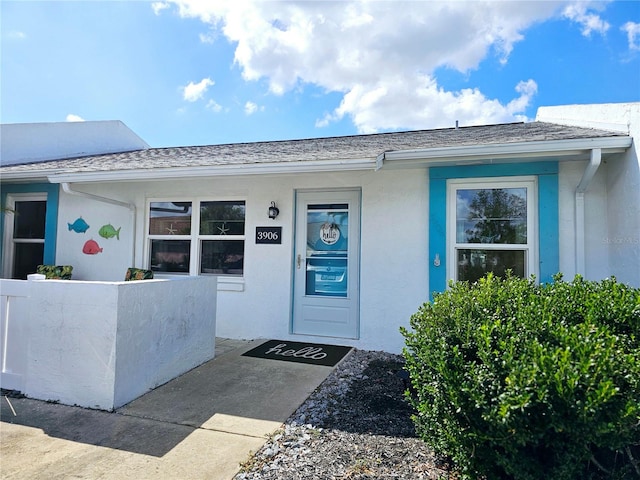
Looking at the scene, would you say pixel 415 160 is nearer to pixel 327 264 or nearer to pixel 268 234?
pixel 327 264

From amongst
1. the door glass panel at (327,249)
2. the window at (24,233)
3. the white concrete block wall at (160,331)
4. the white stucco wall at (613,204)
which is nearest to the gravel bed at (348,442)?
the white concrete block wall at (160,331)

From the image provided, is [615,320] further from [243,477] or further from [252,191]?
[252,191]

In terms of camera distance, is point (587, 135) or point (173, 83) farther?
point (173, 83)

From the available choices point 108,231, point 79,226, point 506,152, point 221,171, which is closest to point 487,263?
point 506,152

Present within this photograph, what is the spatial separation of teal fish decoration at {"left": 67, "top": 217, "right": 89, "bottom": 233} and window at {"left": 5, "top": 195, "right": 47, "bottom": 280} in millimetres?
915

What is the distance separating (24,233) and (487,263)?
8982 millimetres

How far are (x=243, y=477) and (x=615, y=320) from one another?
2588 mm

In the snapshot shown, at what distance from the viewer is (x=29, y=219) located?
7270mm

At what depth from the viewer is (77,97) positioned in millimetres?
7434

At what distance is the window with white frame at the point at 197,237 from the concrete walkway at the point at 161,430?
8.03ft

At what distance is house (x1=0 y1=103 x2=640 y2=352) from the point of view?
4.34 m

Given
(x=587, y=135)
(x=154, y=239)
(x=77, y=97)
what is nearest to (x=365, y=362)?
(x=587, y=135)

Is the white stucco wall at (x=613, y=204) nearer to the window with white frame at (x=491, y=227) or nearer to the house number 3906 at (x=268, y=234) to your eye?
the window with white frame at (x=491, y=227)

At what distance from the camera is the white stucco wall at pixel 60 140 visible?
7.99 meters
